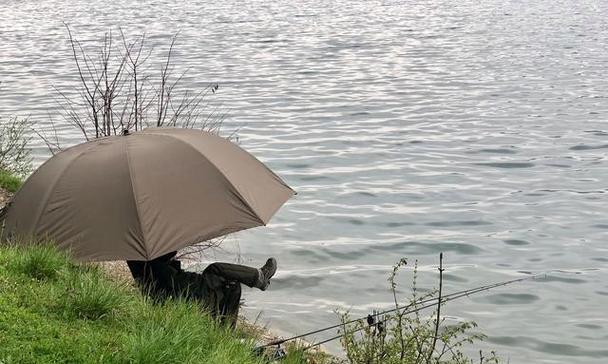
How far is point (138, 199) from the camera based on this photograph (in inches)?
272

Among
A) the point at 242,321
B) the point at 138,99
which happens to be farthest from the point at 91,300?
the point at 138,99

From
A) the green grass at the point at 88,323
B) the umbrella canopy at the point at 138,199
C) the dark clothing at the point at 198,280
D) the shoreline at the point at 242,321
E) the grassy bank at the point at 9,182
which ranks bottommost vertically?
the shoreline at the point at 242,321

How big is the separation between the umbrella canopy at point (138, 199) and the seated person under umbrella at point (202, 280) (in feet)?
2.24

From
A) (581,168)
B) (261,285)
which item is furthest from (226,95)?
(261,285)

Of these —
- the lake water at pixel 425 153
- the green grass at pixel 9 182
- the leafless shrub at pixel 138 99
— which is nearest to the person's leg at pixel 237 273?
the lake water at pixel 425 153

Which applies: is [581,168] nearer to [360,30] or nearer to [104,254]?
[104,254]

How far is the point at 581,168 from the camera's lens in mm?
16828

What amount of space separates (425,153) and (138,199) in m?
12.0

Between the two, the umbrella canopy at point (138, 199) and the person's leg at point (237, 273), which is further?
the person's leg at point (237, 273)

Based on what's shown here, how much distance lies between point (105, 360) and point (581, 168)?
12.9 m

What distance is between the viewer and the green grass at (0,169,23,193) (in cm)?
1257

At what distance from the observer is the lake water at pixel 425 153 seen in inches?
432

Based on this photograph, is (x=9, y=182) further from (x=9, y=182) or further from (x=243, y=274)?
(x=243, y=274)

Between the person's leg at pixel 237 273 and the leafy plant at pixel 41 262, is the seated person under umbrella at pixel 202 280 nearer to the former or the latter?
the person's leg at pixel 237 273
